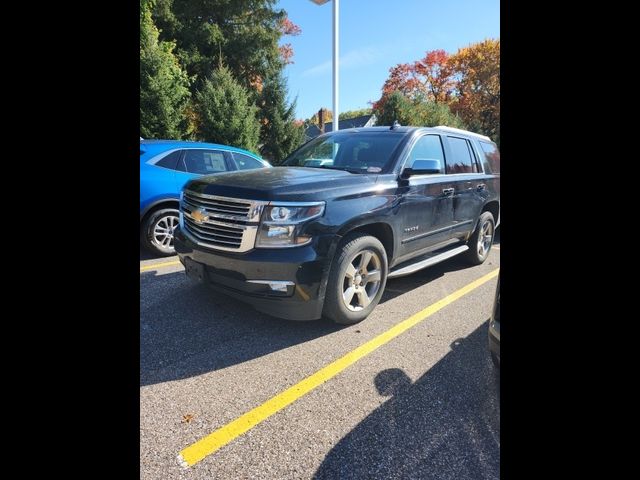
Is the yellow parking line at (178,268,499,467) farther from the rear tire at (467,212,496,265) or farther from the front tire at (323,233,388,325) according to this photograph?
the rear tire at (467,212,496,265)

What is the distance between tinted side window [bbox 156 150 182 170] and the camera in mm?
5784

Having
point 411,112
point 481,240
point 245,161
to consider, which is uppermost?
point 411,112

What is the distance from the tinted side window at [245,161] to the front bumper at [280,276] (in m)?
3.84

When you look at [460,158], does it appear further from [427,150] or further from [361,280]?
[361,280]

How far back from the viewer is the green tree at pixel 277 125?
62.1 feet

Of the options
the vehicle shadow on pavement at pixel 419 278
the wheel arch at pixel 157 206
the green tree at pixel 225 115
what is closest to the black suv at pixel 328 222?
the vehicle shadow on pavement at pixel 419 278

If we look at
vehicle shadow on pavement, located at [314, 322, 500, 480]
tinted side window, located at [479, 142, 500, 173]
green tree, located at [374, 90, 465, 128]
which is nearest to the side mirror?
vehicle shadow on pavement, located at [314, 322, 500, 480]

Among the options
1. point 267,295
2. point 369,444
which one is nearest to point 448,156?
point 267,295

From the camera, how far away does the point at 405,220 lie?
3.86 metres

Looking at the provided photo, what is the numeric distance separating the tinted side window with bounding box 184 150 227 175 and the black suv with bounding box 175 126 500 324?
2.12 meters

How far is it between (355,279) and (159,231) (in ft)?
11.8

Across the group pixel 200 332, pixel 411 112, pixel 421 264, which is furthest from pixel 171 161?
pixel 411 112

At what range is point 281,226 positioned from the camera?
9.75ft
